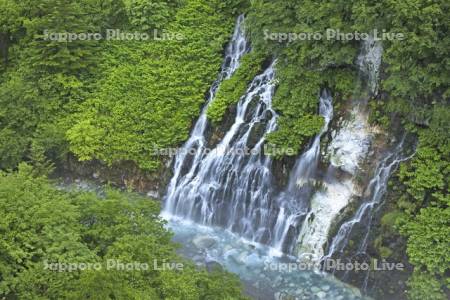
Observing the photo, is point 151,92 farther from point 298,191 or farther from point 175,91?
point 298,191

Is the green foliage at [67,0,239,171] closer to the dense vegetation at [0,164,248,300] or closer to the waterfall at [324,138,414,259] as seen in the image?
the waterfall at [324,138,414,259]

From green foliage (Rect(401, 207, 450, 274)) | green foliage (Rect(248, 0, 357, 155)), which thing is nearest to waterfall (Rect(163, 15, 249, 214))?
green foliage (Rect(248, 0, 357, 155))

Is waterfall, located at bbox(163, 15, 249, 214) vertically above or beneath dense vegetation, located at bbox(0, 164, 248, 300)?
above

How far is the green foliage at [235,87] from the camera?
47.9 feet

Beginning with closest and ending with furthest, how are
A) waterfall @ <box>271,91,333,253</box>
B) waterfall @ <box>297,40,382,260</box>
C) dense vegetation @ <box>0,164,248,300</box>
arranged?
1. dense vegetation @ <box>0,164,248,300</box>
2. waterfall @ <box>297,40,382,260</box>
3. waterfall @ <box>271,91,333,253</box>

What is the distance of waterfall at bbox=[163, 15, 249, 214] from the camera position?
14641 mm

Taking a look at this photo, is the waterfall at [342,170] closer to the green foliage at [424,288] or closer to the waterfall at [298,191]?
the waterfall at [298,191]

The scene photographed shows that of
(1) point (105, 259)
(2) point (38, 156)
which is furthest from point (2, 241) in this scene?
(2) point (38, 156)

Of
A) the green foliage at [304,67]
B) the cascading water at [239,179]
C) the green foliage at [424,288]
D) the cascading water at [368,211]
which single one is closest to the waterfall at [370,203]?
the cascading water at [368,211]

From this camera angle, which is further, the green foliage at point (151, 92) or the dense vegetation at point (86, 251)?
the green foliage at point (151, 92)

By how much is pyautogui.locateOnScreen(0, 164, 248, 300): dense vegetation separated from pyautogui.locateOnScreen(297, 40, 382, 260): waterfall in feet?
13.2

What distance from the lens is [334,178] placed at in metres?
12.4

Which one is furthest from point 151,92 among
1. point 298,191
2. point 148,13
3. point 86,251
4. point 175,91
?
point 86,251

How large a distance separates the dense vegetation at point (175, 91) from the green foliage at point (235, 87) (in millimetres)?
34
